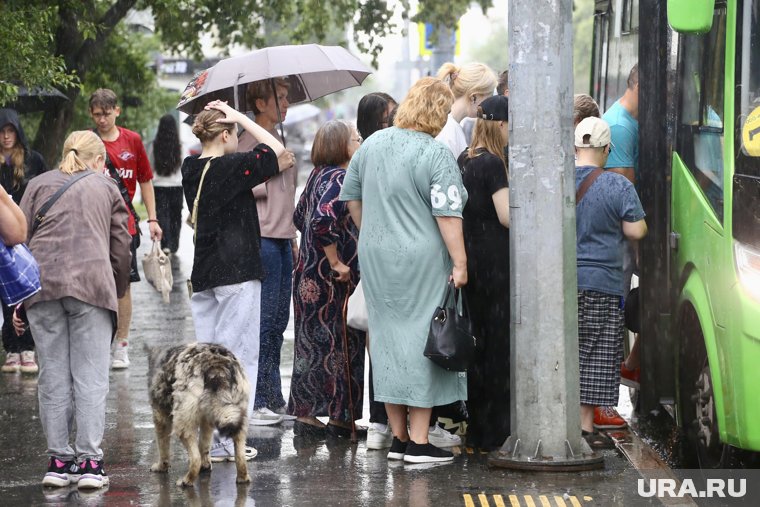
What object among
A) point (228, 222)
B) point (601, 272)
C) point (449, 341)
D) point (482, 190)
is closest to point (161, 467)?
point (228, 222)

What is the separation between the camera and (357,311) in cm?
725

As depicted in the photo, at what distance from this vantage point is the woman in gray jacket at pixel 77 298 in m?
6.44

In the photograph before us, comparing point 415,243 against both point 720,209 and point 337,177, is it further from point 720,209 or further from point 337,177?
point 720,209

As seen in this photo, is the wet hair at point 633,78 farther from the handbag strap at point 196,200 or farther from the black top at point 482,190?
the handbag strap at point 196,200

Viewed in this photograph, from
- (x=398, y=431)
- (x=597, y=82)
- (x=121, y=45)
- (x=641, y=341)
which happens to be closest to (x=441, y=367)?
(x=398, y=431)

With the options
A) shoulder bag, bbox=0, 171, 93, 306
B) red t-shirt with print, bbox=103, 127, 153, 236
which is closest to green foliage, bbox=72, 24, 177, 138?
red t-shirt with print, bbox=103, 127, 153, 236

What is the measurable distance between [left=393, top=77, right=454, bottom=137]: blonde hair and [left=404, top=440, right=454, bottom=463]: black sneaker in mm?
1635

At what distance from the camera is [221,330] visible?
23.6 ft

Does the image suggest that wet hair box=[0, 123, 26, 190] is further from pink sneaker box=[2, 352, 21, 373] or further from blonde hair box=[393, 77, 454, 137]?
blonde hair box=[393, 77, 454, 137]

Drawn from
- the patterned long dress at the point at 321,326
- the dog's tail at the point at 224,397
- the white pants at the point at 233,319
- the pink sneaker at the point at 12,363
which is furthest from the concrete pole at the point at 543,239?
the pink sneaker at the point at 12,363

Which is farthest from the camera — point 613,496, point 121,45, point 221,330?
point 121,45

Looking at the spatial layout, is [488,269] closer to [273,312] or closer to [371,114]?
[371,114]

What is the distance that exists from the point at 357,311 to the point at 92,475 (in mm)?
1681

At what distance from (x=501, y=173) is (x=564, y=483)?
1.66 meters
